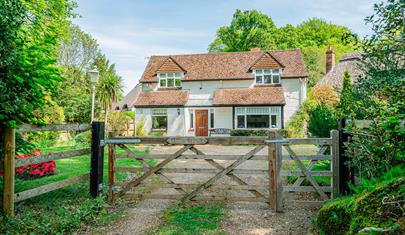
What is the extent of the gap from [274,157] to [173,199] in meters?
2.21

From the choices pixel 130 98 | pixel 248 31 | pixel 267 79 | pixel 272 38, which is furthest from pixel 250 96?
pixel 272 38

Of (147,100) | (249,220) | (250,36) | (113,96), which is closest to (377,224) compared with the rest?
(249,220)

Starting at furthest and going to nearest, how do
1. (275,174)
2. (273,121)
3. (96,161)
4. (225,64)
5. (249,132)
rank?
(225,64) → (273,121) → (249,132) → (96,161) → (275,174)

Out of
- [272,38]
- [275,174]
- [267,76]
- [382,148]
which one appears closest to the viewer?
[382,148]

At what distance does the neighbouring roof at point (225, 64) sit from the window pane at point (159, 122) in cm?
359

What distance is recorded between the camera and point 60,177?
7734mm

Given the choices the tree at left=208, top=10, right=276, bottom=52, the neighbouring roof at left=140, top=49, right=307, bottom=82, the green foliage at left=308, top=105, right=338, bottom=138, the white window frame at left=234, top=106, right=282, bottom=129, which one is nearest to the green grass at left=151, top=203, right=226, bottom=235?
the green foliage at left=308, top=105, right=338, bottom=138

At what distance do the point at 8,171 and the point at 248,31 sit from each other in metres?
46.8

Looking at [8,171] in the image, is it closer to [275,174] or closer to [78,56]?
[275,174]

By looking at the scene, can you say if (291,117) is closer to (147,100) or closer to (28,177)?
(147,100)

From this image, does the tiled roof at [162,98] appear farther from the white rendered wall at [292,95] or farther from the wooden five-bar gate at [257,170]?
the wooden five-bar gate at [257,170]

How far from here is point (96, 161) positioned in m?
5.78

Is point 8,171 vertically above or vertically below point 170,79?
below

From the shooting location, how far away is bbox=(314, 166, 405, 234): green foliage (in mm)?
2221
